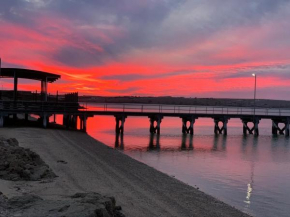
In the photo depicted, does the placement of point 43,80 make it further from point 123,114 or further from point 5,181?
point 5,181

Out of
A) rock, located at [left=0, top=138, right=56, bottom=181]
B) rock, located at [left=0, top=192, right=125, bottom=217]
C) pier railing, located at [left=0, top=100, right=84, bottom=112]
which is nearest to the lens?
rock, located at [left=0, top=192, right=125, bottom=217]

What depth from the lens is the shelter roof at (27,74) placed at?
2972cm

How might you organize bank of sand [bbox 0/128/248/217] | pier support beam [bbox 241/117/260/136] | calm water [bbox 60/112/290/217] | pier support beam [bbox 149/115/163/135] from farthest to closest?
pier support beam [bbox 241/117/260/136]
pier support beam [bbox 149/115/163/135]
calm water [bbox 60/112/290/217]
bank of sand [bbox 0/128/248/217]

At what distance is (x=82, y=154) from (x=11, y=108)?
50.3 feet

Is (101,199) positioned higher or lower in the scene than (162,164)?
higher

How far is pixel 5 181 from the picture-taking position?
955 cm

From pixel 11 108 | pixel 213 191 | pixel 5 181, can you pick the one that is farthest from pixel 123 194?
pixel 11 108

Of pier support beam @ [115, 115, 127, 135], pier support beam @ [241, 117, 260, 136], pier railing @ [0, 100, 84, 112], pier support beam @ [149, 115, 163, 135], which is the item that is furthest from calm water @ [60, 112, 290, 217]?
pier support beam @ [241, 117, 260, 136]

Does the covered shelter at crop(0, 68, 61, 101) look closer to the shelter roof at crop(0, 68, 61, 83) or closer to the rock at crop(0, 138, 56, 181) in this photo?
the shelter roof at crop(0, 68, 61, 83)

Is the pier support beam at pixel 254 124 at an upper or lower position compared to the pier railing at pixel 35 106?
lower

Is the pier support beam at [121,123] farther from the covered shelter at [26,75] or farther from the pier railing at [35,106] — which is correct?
the covered shelter at [26,75]

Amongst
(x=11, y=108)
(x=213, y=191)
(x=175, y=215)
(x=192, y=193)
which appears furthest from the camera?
(x=11, y=108)

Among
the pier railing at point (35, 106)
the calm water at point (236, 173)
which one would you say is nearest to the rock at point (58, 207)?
the calm water at point (236, 173)

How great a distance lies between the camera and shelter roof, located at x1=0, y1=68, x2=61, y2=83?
2972 cm
